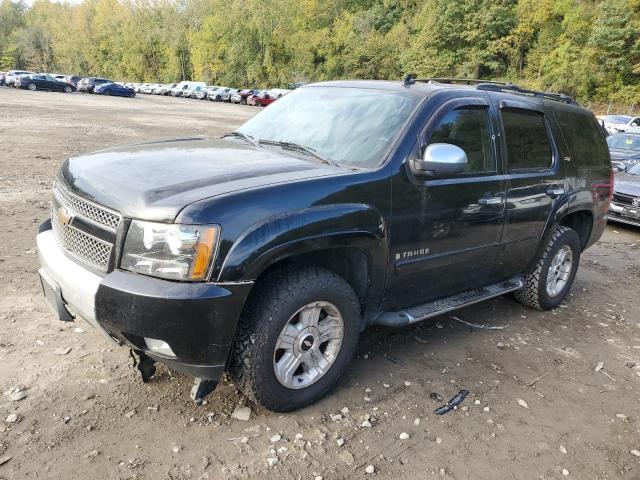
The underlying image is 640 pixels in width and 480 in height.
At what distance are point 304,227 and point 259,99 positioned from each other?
46.5 m

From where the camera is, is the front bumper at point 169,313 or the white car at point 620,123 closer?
the front bumper at point 169,313

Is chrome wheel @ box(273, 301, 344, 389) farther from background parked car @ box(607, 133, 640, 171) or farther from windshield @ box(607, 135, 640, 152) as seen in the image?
windshield @ box(607, 135, 640, 152)

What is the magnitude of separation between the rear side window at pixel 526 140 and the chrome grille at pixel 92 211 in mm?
2957

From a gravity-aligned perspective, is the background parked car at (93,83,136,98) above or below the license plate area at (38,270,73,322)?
below

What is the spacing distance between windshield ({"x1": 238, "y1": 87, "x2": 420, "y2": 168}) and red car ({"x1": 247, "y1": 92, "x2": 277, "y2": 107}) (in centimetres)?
4378

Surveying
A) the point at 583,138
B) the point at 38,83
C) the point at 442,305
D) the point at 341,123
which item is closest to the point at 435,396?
the point at 442,305

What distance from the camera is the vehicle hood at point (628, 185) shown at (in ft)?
30.5

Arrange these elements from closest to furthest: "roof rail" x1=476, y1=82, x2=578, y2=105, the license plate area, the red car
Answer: the license plate area < "roof rail" x1=476, y1=82, x2=578, y2=105 < the red car

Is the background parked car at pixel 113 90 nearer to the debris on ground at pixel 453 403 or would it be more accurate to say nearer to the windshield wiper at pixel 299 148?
the windshield wiper at pixel 299 148

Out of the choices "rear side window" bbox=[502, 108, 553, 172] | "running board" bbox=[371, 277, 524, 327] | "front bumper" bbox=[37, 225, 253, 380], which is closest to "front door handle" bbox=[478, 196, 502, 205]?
"rear side window" bbox=[502, 108, 553, 172]

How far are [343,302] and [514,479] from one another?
132 centimetres

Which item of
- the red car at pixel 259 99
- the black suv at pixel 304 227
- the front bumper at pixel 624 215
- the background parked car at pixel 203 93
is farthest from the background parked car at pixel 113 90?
the black suv at pixel 304 227

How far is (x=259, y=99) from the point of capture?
1861 inches

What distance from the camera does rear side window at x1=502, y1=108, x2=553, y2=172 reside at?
4180 millimetres
